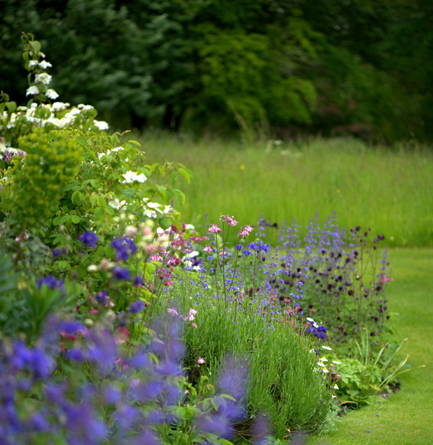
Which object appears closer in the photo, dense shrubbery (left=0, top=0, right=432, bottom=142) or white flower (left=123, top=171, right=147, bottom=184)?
white flower (left=123, top=171, right=147, bottom=184)

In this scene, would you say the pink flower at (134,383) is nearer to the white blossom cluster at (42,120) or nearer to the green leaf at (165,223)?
the green leaf at (165,223)

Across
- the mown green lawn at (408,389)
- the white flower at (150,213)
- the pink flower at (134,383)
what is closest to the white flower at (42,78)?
the white flower at (150,213)

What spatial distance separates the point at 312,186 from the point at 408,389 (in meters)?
5.91

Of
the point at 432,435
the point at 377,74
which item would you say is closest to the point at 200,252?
the point at 432,435

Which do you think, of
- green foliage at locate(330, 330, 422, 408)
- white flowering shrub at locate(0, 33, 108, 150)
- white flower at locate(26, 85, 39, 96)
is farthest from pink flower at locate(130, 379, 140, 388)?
white flower at locate(26, 85, 39, 96)

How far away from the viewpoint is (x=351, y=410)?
3904 mm

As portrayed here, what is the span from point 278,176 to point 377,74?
13.9m

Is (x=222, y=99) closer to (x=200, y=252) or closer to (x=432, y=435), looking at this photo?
(x=200, y=252)

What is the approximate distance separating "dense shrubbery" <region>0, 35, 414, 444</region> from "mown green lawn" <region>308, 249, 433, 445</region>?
0.23 meters

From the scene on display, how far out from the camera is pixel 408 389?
4.32 metres

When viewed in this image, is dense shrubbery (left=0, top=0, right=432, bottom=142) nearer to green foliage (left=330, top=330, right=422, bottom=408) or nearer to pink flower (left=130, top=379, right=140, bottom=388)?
green foliage (left=330, top=330, right=422, bottom=408)

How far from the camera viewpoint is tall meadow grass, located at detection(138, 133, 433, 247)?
8602 millimetres

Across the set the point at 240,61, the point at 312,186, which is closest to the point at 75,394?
the point at 312,186

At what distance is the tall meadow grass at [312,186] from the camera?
860 centimetres
